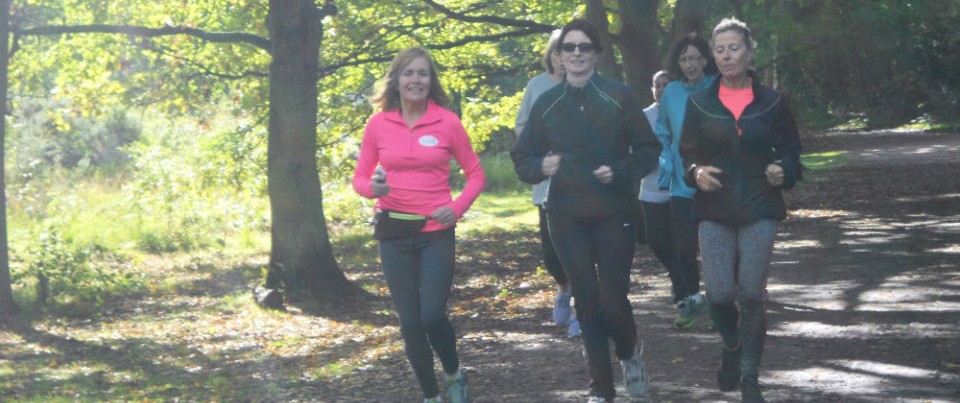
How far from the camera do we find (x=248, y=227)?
2677 cm

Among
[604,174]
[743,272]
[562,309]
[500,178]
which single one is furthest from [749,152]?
[500,178]

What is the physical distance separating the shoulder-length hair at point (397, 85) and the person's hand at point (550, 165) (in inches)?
32.8

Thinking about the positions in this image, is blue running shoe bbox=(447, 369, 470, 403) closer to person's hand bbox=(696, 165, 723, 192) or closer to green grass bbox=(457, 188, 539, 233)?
person's hand bbox=(696, 165, 723, 192)

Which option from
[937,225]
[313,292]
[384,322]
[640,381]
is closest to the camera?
[640,381]

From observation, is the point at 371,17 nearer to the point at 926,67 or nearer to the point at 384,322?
the point at 384,322

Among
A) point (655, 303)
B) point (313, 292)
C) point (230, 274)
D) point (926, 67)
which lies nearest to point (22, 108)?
point (230, 274)

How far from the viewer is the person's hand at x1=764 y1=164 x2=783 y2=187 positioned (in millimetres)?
6297

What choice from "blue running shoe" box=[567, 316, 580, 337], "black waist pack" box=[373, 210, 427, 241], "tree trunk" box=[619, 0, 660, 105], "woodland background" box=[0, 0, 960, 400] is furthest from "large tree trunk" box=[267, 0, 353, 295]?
"black waist pack" box=[373, 210, 427, 241]

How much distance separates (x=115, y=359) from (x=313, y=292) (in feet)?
10.3

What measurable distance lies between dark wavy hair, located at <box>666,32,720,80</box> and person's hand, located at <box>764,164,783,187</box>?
9.00ft

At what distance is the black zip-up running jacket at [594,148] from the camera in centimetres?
635

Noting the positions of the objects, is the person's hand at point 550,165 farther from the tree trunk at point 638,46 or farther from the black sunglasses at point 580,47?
the tree trunk at point 638,46

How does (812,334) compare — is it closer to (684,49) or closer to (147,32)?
(684,49)

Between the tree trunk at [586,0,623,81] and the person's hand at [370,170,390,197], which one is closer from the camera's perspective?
the person's hand at [370,170,390,197]
